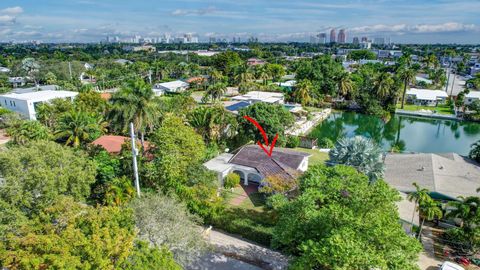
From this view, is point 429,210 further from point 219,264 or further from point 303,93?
point 303,93

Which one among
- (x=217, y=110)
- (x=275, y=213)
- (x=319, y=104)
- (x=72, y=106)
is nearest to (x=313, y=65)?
(x=319, y=104)

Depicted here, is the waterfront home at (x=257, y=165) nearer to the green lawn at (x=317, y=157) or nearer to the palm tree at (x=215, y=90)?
the green lawn at (x=317, y=157)

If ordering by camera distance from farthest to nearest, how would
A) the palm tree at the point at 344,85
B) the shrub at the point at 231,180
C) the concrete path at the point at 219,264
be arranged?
the palm tree at the point at 344,85 < the shrub at the point at 231,180 < the concrete path at the point at 219,264

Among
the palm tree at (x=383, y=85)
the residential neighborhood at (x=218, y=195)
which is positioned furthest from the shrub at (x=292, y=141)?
the palm tree at (x=383, y=85)

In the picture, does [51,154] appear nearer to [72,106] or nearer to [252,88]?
[72,106]

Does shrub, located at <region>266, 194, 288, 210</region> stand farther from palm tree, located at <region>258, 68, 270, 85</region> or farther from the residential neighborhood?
palm tree, located at <region>258, 68, 270, 85</region>

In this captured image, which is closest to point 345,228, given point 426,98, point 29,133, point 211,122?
point 211,122
